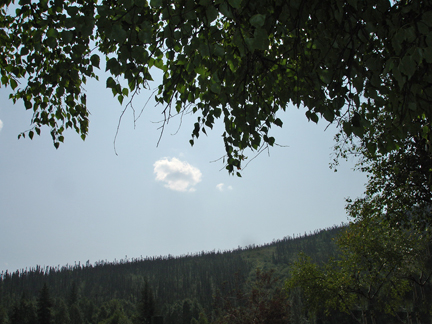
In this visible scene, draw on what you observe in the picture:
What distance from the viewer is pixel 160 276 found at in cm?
16012

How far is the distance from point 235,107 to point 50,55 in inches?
127

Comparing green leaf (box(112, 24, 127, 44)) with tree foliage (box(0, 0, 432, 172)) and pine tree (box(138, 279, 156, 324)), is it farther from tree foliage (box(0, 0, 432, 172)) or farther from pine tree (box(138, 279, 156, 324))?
pine tree (box(138, 279, 156, 324))

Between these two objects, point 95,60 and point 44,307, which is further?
point 44,307

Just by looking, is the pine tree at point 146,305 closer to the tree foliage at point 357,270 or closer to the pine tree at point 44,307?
the pine tree at point 44,307

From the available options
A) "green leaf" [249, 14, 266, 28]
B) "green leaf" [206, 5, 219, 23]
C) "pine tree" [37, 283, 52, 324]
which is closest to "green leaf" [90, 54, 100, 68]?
"green leaf" [206, 5, 219, 23]

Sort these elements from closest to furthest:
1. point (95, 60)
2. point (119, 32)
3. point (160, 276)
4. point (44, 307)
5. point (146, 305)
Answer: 1. point (119, 32)
2. point (95, 60)
3. point (146, 305)
4. point (44, 307)
5. point (160, 276)

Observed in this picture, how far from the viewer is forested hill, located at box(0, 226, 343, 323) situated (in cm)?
12400

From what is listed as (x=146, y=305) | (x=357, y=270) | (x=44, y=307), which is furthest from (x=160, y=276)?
(x=357, y=270)

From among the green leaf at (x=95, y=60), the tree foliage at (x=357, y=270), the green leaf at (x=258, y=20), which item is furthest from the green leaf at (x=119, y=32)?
the tree foliage at (x=357, y=270)

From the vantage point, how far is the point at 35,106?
4883 millimetres

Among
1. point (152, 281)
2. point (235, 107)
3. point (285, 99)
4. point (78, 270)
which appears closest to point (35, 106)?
point (235, 107)

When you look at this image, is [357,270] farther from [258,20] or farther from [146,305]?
[146,305]

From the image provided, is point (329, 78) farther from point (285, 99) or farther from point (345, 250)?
point (345, 250)

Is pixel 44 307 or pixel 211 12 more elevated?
pixel 211 12
